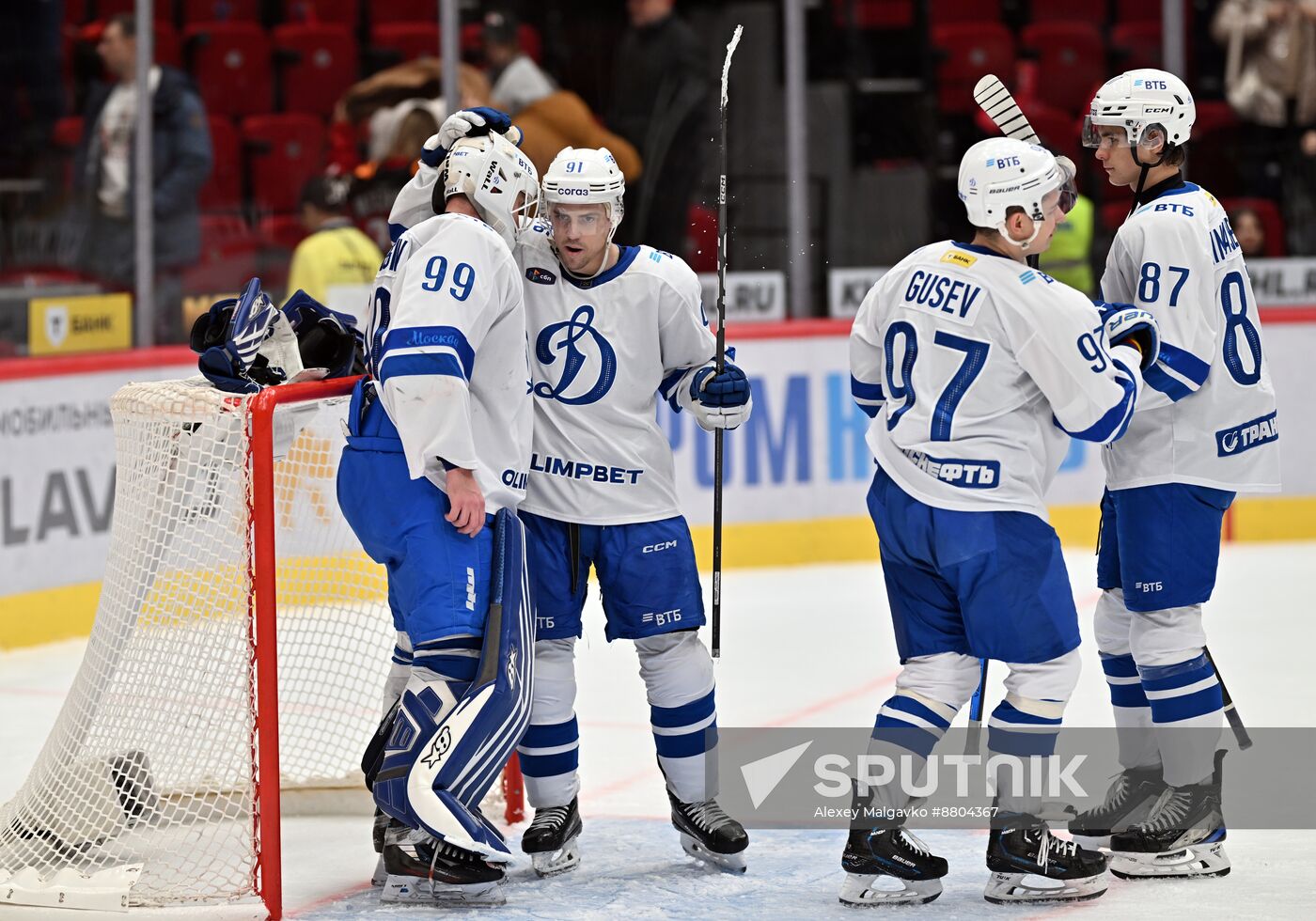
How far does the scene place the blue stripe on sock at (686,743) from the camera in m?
3.68

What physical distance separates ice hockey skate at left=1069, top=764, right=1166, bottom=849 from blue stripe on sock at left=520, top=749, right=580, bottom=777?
38.1 inches

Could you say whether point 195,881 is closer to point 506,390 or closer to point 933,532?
point 506,390

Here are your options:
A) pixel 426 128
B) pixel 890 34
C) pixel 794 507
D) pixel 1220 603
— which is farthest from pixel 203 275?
pixel 1220 603

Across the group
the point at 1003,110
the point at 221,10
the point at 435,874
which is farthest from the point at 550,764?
the point at 221,10

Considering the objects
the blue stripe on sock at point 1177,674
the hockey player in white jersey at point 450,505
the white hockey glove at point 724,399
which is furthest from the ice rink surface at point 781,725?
the white hockey glove at point 724,399

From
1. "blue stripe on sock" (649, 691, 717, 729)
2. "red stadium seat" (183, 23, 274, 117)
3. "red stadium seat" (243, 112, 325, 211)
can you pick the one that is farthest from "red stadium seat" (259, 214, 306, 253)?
"blue stripe on sock" (649, 691, 717, 729)

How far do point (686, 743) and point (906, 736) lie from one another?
0.52 meters

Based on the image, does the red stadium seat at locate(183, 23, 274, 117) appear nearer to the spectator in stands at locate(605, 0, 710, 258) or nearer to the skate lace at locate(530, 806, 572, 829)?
the spectator in stands at locate(605, 0, 710, 258)

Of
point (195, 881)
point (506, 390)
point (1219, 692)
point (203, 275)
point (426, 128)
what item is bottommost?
point (195, 881)

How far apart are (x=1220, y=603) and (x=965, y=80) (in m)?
2.39

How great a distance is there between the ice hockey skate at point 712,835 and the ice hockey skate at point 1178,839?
0.69 metres

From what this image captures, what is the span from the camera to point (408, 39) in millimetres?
7219

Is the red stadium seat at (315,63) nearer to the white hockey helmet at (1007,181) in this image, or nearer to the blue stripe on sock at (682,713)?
the blue stripe on sock at (682,713)

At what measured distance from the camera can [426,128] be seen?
23.5 ft
